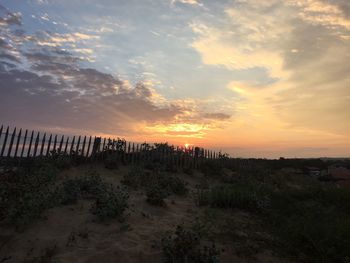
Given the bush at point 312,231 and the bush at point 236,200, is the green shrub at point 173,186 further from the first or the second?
the bush at point 312,231

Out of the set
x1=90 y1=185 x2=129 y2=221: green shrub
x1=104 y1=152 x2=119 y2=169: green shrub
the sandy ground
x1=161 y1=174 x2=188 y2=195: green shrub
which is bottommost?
the sandy ground

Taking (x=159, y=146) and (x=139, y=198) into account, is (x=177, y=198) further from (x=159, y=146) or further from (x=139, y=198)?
(x=159, y=146)

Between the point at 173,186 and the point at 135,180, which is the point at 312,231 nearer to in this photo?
the point at 173,186

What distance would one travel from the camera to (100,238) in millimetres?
7012

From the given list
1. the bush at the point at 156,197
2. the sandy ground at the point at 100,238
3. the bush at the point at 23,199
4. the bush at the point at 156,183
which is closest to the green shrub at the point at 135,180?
the bush at the point at 156,183

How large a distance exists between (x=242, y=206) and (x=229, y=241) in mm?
3155

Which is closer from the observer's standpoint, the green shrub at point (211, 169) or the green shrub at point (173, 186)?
the green shrub at point (173, 186)

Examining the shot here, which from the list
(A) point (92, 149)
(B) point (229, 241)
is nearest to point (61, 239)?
(B) point (229, 241)

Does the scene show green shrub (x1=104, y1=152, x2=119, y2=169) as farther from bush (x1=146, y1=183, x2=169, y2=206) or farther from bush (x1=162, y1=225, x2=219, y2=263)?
bush (x1=162, y1=225, x2=219, y2=263)

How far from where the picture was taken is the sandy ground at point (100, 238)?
20.6 ft

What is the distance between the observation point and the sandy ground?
6281 millimetres

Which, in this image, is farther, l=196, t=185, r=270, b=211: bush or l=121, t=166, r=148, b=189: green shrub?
l=121, t=166, r=148, b=189: green shrub

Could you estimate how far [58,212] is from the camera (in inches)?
332

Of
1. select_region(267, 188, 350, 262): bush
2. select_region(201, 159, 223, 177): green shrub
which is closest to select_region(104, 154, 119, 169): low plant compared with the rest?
select_region(201, 159, 223, 177): green shrub
